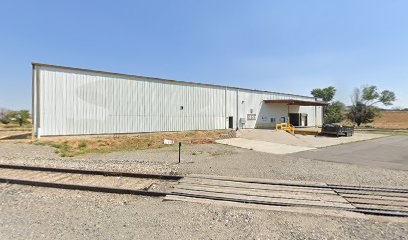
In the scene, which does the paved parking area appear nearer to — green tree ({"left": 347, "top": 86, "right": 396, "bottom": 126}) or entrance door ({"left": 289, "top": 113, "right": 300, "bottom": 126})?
entrance door ({"left": 289, "top": 113, "right": 300, "bottom": 126})

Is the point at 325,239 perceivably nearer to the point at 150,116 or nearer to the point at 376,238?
the point at 376,238

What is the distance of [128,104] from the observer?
21.9 metres

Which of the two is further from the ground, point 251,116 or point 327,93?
point 327,93

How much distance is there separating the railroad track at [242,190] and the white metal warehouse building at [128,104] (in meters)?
11.7

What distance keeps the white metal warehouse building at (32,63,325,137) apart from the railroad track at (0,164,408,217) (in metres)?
11.7

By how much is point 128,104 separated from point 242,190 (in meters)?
18.4

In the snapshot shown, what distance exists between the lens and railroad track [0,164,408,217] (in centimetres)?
530

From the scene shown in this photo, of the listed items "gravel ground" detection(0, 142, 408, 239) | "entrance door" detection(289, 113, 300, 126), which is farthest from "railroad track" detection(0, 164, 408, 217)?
"entrance door" detection(289, 113, 300, 126)

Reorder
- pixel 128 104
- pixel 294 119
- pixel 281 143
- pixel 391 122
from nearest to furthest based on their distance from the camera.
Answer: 1. pixel 281 143
2. pixel 128 104
3. pixel 294 119
4. pixel 391 122

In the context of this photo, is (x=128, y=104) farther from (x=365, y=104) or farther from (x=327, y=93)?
(x=327, y=93)

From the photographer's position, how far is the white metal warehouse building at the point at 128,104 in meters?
18.3

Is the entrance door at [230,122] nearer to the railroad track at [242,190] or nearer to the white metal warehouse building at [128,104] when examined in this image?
the white metal warehouse building at [128,104]

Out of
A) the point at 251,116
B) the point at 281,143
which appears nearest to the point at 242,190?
the point at 281,143

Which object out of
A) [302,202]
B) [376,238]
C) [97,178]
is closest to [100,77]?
[97,178]
